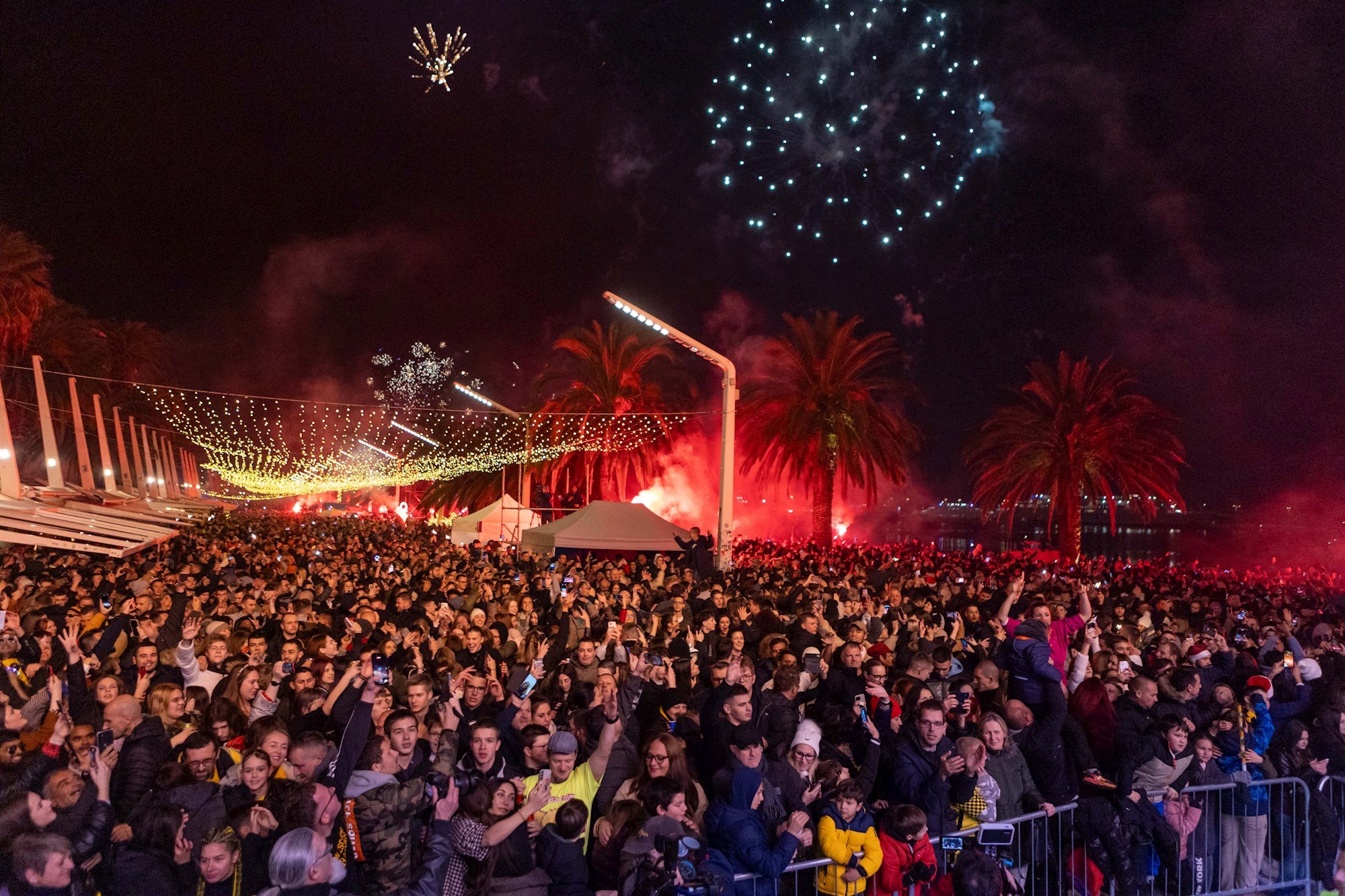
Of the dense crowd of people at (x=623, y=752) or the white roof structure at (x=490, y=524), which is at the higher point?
the dense crowd of people at (x=623, y=752)

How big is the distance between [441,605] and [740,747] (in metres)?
7.36

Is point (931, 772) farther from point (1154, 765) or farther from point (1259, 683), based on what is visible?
point (1259, 683)

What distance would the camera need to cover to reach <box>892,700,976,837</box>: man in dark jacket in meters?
5.43

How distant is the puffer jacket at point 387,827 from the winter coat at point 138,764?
1.08 meters

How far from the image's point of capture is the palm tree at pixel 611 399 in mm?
35562

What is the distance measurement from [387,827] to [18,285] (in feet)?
108

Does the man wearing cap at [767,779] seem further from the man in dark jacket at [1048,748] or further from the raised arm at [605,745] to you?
the man in dark jacket at [1048,748]

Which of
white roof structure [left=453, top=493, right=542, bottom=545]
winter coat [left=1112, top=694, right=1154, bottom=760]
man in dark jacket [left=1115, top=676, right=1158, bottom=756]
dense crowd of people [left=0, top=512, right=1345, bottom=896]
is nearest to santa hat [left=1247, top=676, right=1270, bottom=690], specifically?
dense crowd of people [left=0, top=512, right=1345, bottom=896]

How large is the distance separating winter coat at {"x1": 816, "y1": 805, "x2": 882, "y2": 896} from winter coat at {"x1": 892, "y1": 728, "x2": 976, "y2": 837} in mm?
564

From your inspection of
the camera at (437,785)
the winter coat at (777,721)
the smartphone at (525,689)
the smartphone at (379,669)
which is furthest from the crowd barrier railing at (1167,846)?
the smartphone at (379,669)

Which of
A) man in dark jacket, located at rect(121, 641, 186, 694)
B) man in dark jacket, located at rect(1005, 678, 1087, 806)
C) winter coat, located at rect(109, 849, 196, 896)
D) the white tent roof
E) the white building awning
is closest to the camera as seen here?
winter coat, located at rect(109, 849, 196, 896)

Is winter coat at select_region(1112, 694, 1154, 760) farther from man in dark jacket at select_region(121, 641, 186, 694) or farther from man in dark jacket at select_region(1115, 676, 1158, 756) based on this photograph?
man in dark jacket at select_region(121, 641, 186, 694)

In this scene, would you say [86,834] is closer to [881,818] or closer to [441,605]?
[881,818]

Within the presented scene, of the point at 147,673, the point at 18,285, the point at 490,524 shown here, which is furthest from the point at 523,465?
the point at 147,673
